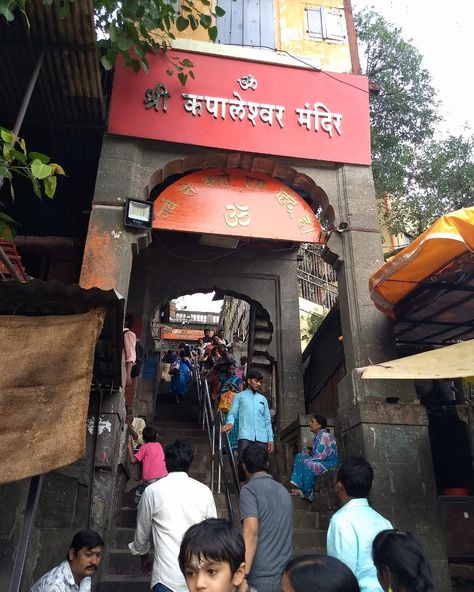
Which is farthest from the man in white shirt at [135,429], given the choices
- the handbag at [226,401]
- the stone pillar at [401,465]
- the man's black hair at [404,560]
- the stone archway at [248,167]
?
the man's black hair at [404,560]

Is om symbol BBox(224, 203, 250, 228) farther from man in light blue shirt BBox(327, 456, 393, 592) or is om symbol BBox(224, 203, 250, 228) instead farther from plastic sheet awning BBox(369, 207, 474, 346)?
man in light blue shirt BBox(327, 456, 393, 592)

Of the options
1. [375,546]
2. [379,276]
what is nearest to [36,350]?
[375,546]

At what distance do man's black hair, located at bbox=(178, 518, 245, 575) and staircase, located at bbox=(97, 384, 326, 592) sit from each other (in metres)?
2.81

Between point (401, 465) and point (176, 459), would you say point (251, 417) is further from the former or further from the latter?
point (176, 459)

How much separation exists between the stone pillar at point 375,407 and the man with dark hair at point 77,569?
301 cm

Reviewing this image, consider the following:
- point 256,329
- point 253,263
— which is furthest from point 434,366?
point 253,263

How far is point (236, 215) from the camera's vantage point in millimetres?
7332

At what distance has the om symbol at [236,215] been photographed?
726 centimetres

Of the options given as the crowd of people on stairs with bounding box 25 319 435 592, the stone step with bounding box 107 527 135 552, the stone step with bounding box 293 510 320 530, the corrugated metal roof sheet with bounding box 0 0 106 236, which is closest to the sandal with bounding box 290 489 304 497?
the stone step with bounding box 293 510 320 530

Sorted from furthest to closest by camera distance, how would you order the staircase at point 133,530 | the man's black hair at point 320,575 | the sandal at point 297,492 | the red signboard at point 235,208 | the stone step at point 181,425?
the stone step at point 181,425 → the red signboard at point 235,208 → the sandal at point 297,492 → the staircase at point 133,530 → the man's black hair at point 320,575

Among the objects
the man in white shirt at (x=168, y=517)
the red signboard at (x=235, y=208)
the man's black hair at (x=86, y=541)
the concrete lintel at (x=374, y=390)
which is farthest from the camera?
the red signboard at (x=235, y=208)

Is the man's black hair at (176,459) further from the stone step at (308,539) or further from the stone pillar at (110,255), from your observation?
the stone step at (308,539)

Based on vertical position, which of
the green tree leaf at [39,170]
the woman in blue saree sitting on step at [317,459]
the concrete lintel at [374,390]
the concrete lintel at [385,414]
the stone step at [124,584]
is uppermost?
the green tree leaf at [39,170]

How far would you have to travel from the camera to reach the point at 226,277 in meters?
11.6
